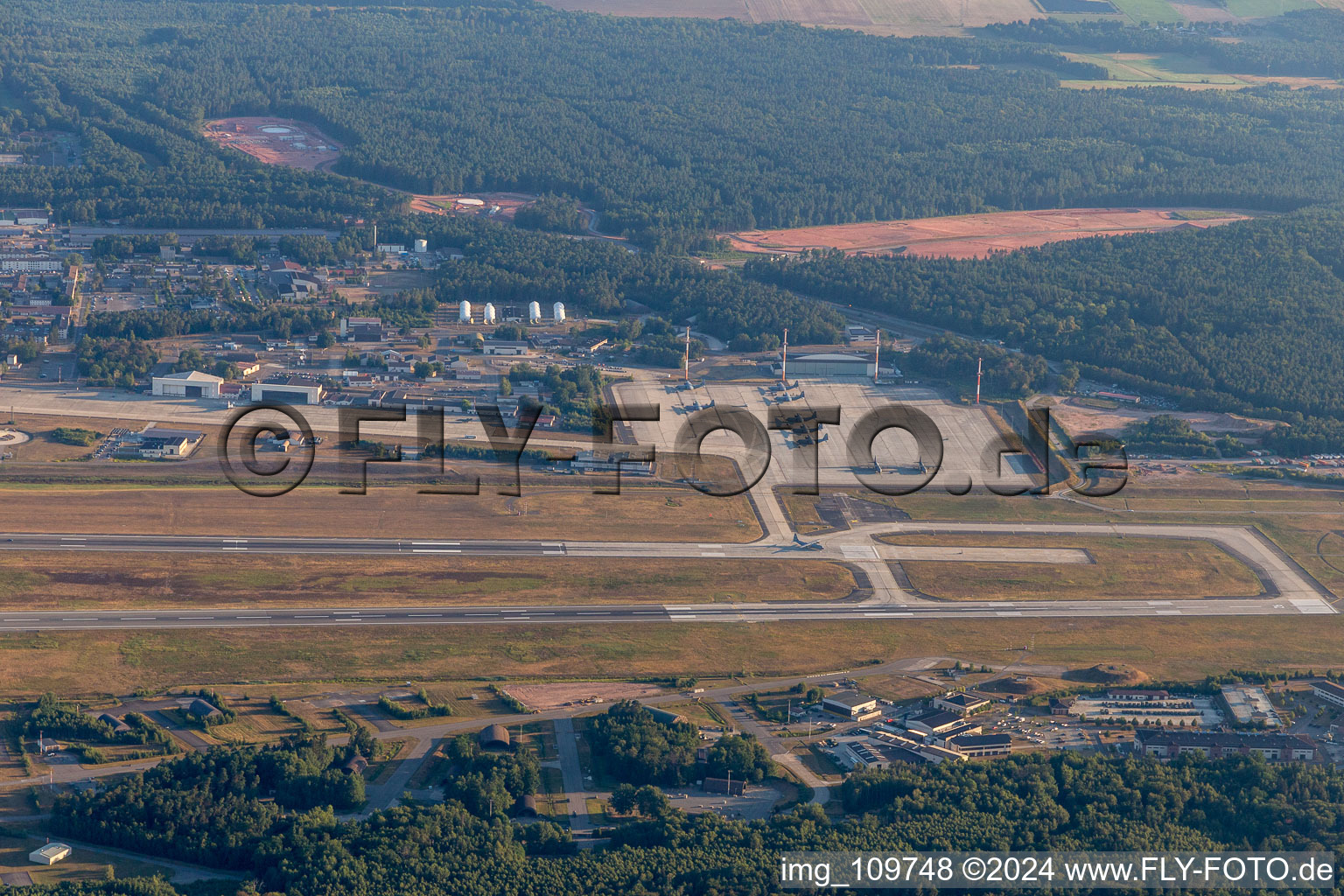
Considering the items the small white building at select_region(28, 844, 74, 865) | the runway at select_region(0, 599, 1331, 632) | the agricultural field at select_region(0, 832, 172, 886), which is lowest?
the agricultural field at select_region(0, 832, 172, 886)

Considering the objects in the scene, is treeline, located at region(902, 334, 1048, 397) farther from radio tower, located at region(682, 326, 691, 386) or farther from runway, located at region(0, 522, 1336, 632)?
runway, located at region(0, 522, 1336, 632)

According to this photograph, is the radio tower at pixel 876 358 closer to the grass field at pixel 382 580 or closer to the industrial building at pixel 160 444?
the grass field at pixel 382 580

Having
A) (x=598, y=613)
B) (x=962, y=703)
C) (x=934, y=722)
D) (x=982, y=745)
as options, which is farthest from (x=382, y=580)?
(x=982, y=745)

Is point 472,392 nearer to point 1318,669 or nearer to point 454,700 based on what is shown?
point 454,700

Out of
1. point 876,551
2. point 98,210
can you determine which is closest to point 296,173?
point 98,210

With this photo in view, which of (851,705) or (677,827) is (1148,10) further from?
(677,827)

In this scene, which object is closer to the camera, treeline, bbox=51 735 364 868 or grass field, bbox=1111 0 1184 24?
treeline, bbox=51 735 364 868

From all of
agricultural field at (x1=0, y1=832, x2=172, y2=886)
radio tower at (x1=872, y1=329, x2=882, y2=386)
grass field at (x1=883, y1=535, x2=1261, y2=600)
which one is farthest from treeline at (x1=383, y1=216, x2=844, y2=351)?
agricultural field at (x1=0, y1=832, x2=172, y2=886)

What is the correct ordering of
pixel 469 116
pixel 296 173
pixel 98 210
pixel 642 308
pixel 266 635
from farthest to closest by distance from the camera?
pixel 469 116
pixel 296 173
pixel 98 210
pixel 642 308
pixel 266 635
